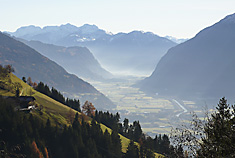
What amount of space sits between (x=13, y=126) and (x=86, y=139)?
29.3 m

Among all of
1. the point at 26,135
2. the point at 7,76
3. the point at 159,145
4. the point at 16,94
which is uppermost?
the point at 7,76

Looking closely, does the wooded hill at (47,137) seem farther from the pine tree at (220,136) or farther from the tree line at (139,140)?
the pine tree at (220,136)

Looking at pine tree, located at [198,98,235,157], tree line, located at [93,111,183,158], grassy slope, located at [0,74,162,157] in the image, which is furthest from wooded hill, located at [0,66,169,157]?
pine tree, located at [198,98,235,157]

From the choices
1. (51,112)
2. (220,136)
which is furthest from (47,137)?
(220,136)

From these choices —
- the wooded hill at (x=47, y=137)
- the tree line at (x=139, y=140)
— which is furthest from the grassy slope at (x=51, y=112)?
the tree line at (x=139, y=140)

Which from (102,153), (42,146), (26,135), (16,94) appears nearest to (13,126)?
(26,135)

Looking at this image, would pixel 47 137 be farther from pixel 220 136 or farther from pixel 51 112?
pixel 220 136

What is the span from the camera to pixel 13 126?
103188 mm

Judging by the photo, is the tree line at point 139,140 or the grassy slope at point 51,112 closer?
the tree line at point 139,140

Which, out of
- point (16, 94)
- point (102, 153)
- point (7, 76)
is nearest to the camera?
point (102, 153)

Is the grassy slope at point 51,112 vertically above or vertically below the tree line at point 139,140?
above

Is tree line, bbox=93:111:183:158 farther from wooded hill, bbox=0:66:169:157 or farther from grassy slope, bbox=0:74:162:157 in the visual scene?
grassy slope, bbox=0:74:162:157

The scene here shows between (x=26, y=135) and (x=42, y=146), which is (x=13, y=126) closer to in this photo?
(x=26, y=135)

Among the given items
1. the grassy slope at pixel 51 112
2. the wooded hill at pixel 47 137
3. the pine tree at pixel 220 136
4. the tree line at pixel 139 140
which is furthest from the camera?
the grassy slope at pixel 51 112
